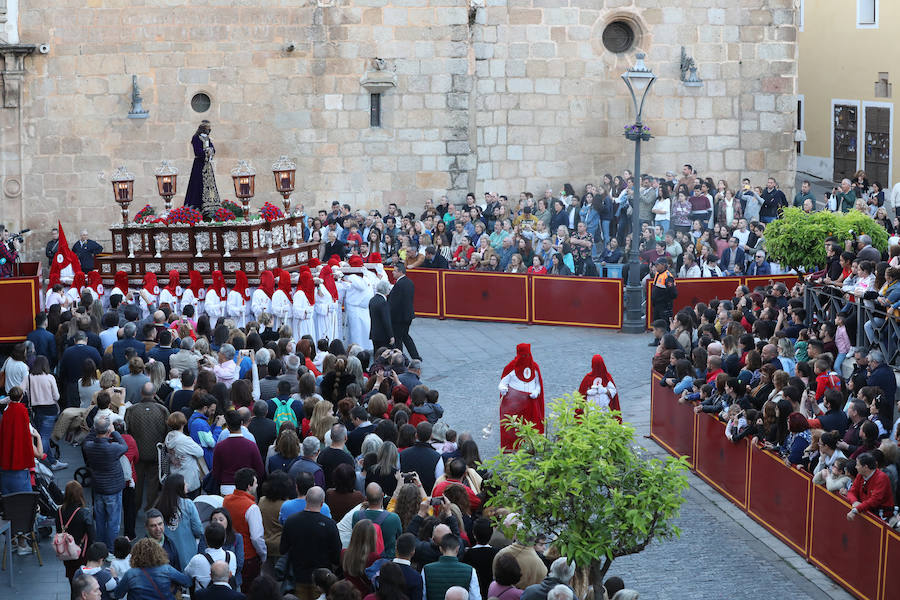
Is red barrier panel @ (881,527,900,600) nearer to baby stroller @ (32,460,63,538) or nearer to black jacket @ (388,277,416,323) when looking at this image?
baby stroller @ (32,460,63,538)

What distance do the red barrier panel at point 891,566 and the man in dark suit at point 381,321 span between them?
9.71m

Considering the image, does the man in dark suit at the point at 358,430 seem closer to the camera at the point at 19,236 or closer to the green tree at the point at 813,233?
the green tree at the point at 813,233

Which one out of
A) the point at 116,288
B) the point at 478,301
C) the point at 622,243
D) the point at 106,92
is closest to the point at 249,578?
the point at 116,288

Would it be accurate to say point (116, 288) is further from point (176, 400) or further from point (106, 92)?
point (106, 92)

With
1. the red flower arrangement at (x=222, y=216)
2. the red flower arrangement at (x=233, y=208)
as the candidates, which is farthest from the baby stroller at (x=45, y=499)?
the red flower arrangement at (x=233, y=208)

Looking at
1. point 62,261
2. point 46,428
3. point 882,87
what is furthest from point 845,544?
point 882,87

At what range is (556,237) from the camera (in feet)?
83.3

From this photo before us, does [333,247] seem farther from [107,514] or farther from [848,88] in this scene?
[848,88]

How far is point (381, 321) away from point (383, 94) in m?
9.57

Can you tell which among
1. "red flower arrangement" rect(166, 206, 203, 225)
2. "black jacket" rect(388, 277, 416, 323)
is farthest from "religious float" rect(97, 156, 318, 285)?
"black jacket" rect(388, 277, 416, 323)

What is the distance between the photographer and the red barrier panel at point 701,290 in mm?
23000

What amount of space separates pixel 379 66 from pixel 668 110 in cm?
649

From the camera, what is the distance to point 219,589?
970cm

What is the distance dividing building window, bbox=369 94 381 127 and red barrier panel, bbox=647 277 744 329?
826 centimetres
